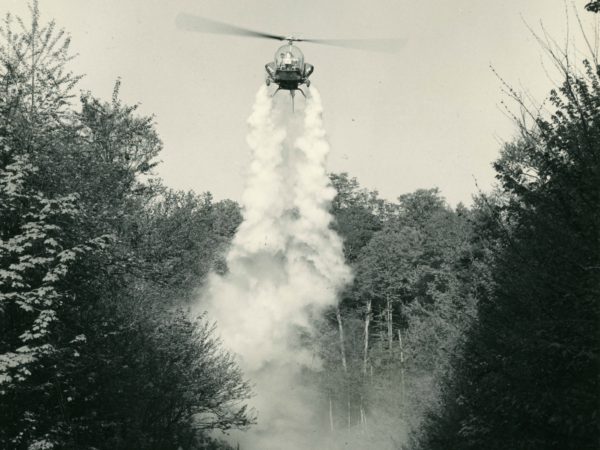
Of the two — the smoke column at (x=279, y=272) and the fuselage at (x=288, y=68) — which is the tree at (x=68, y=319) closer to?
the fuselage at (x=288, y=68)

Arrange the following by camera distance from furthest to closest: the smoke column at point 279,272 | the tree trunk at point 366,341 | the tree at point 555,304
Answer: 1. the tree trunk at point 366,341
2. the smoke column at point 279,272
3. the tree at point 555,304

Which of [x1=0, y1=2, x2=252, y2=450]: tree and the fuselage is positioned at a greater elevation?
the fuselage

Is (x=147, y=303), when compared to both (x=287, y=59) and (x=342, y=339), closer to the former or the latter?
(x=287, y=59)

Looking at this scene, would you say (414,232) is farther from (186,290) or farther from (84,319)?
(84,319)

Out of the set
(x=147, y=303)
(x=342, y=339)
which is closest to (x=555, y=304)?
(x=147, y=303)

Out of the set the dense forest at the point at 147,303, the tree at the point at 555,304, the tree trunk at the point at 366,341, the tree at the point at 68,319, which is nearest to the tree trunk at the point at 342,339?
the tree trunk at the point at 366,341

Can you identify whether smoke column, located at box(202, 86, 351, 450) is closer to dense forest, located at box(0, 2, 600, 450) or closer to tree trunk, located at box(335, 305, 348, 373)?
tree trunk, located at box(335, 305, 348, 373)

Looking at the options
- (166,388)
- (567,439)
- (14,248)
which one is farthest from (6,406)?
(567,439)

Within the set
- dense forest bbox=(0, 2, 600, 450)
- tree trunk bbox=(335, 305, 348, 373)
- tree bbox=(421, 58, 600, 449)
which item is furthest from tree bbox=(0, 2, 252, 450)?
tree trunk bbox=(335, 305, 348, 373)
